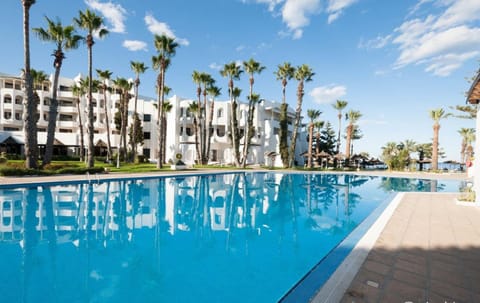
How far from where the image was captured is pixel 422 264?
3.92 metres

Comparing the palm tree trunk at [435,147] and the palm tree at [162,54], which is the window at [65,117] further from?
the palm tree trunk at [435,147]

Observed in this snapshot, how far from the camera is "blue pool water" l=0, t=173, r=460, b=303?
385 centimetres

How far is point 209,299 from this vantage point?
3607 mm

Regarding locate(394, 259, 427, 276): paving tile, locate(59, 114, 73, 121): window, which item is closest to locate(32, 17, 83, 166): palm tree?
locate(59, 114, 73, 121): window

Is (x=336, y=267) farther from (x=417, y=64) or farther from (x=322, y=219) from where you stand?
(x=417, y=64)

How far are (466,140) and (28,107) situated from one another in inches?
2431

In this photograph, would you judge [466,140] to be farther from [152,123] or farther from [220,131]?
[152,123]

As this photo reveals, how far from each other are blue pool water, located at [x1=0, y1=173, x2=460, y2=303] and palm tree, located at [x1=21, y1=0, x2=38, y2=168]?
268 inches

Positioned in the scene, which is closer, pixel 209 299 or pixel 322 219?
pixel 209 299

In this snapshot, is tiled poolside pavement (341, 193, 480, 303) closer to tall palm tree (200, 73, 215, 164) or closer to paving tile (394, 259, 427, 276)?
paving tile (394, 259, 427, 276)

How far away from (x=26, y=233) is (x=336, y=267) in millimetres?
8061

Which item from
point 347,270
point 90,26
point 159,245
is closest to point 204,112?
point 90,26

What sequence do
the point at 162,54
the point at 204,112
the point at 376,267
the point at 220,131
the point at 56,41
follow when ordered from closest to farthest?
1. the point at 376,267
2. the point at 56,41
3. the point at 162,54
4. the point at 204,112
5. the point at 220,131

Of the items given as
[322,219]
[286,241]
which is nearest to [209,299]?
[286,241]
